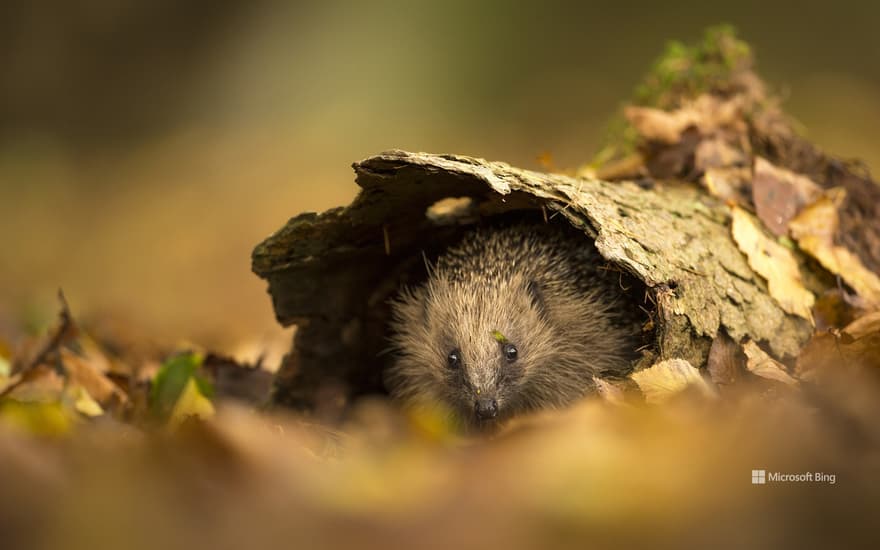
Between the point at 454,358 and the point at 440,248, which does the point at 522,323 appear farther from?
the point at 440,248

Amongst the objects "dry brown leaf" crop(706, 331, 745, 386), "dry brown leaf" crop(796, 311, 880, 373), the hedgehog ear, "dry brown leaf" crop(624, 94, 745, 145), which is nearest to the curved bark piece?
"dry brown leaf" crop(706, 331, 745, 386)

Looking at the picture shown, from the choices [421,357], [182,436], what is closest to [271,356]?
[421,357]

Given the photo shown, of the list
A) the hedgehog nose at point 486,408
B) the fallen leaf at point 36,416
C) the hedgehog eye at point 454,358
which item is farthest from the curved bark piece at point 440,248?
the fallen leaf at point 36,416

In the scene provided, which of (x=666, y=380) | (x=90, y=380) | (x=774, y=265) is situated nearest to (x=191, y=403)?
(x=90, y=380)

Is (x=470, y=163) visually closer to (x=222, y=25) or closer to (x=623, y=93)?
(x=623, y=93)

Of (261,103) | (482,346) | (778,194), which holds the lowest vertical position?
(482,346)

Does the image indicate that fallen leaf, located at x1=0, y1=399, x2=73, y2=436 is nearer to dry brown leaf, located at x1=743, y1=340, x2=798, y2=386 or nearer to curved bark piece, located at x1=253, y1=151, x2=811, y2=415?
curved bark piece, located at x1=253, y1=151, x2=811, y2=415

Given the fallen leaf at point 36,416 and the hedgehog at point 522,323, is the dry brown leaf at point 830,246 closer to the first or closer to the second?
the hedgehog at point 522,323
